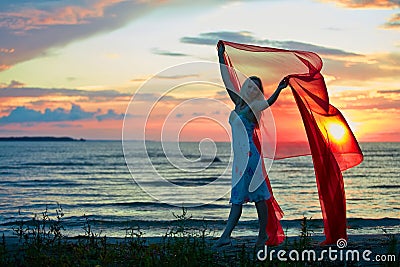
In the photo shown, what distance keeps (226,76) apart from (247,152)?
1.19m

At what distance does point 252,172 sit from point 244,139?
0.46m

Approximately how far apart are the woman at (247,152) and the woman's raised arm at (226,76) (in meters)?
0.11

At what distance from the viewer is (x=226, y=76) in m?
8.45

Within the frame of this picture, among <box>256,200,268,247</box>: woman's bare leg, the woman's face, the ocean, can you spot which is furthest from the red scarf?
the ocean

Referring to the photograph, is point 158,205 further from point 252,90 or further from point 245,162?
point 252,90

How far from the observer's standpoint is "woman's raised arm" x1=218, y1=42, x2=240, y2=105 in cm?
821

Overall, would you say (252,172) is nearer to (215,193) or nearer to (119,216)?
(119,216)

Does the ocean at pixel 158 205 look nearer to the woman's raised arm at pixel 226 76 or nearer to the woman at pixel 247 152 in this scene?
the woman at pixel 247 152

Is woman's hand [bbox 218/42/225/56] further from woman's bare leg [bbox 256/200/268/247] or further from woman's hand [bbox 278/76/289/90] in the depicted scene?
woman's bare leg [bbox 256/200/268/247]

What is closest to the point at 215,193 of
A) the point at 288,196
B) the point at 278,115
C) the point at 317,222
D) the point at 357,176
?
the point at 288,196

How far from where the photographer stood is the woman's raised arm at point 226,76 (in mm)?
8208

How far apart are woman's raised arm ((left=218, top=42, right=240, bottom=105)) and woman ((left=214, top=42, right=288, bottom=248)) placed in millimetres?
110

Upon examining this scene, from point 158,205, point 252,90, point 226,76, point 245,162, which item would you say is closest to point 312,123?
point 252,90

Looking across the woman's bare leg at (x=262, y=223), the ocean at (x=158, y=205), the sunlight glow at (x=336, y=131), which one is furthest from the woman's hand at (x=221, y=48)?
the ocean at (x=158, y=205)
